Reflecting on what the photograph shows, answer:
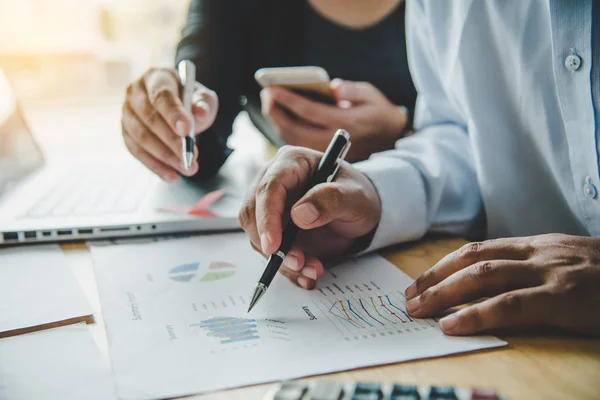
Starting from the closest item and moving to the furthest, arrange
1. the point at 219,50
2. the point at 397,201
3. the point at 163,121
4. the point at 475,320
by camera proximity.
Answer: the point at 475,320
the point at 397,201
the point at 163,121
the point at 219,50

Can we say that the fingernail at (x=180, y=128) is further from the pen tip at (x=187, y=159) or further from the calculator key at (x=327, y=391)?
the calculator key at (x=327, y=391)

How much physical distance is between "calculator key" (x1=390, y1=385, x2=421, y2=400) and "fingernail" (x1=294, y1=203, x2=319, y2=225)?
A: 210mm

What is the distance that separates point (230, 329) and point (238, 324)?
0.01m

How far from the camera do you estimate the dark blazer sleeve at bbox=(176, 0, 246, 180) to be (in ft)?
3.41

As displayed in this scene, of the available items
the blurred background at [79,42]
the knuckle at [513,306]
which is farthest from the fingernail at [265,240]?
the blurred background at [79,42]

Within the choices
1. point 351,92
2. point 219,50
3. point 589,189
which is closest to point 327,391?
point 589,189

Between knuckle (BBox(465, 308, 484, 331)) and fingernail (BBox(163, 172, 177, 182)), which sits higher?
fingernail (BBox(163, 172, 177, 182))

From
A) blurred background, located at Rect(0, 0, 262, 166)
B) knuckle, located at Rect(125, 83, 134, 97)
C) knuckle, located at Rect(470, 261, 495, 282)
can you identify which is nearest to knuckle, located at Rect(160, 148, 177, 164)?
knuckle, located at Rect(125, 83, 134, 97)

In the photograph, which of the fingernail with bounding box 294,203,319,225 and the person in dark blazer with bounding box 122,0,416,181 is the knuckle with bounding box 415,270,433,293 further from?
the person in dark blazer with bounding box 122,0,416,181

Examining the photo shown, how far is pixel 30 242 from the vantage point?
0.63 metres

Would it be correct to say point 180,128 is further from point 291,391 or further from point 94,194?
point 291,391

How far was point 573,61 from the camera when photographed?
51cm

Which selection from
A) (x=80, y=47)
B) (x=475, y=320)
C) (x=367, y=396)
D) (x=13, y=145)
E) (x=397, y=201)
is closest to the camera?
(x=367, y=396)

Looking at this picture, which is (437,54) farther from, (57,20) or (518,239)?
(57,20)
